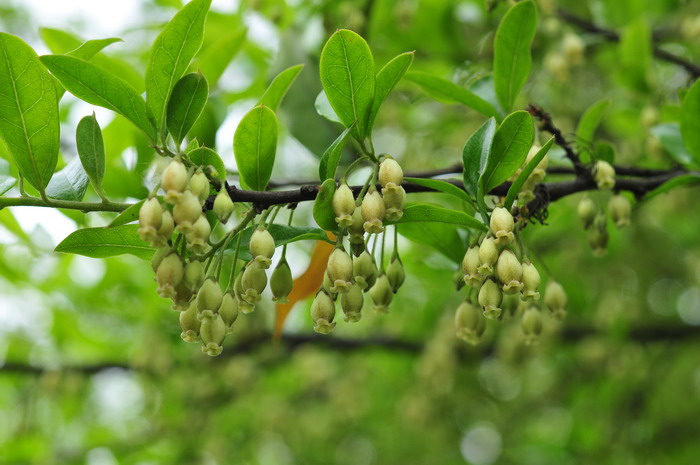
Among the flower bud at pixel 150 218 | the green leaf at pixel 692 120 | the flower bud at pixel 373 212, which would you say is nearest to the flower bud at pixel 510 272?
the flower bud at pixel 373 212

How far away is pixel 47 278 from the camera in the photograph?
4039 mm

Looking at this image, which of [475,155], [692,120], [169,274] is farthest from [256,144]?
[692,120]

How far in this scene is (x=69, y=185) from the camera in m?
1.56

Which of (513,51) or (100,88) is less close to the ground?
(513,51)

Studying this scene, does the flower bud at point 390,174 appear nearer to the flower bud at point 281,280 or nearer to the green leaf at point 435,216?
the green leaf at point 435,216

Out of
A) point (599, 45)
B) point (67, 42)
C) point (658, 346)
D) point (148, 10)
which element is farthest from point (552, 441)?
point (67, 42)

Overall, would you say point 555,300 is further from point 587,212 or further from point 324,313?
point 324,313

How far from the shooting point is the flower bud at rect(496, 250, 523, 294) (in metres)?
1.45

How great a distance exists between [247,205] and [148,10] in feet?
12.6

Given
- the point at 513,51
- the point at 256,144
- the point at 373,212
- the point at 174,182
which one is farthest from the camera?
the point at 513,51

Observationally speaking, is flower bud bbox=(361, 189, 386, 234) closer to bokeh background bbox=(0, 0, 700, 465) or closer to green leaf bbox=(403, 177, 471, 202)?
green leaf bbox=(403, 177, 471, 202)

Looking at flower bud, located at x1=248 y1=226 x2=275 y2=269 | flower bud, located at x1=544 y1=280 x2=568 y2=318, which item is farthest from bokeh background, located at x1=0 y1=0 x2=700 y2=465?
flower bud, located at x1=248 y1=226 x2=275 y2=269

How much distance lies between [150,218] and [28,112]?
43cm

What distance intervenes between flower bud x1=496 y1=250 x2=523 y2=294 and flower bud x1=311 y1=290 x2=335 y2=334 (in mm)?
373
